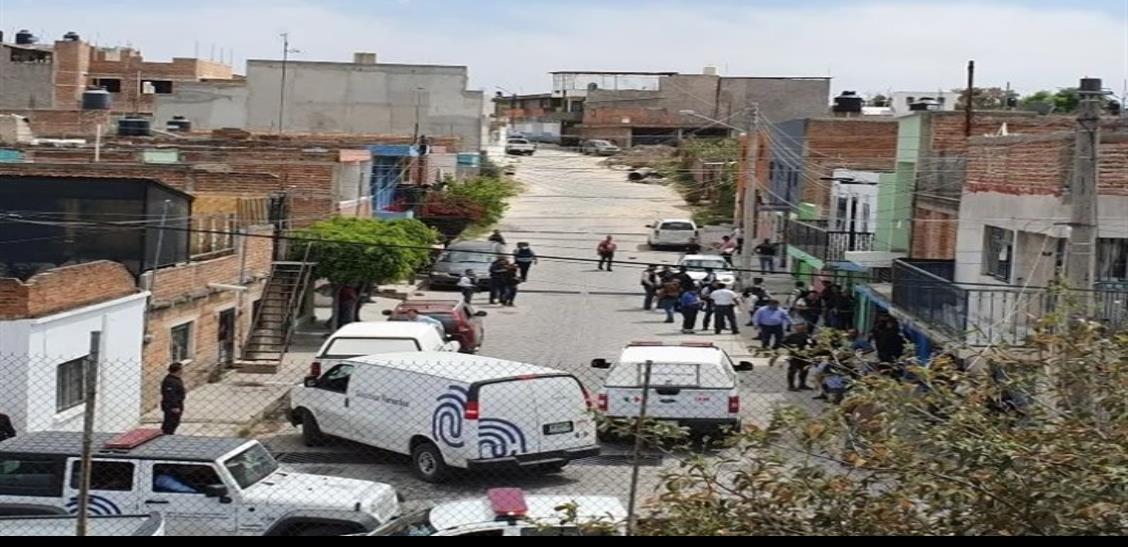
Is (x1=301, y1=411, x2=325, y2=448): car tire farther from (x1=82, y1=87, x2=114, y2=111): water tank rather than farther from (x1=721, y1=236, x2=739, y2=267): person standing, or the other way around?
(x1=82, y1=87, x2=114, y2=111): water tank

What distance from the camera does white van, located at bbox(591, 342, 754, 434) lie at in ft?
52.1

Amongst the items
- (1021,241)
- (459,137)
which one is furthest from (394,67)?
(1021,241)

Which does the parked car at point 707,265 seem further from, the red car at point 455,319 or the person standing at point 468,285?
the red car at point 455,319

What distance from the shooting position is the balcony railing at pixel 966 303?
15.3 metres

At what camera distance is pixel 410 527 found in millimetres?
10508

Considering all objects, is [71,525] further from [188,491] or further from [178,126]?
[178,126]

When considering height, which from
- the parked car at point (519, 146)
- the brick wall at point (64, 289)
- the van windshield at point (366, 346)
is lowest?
the van windshield at point (366, 346)

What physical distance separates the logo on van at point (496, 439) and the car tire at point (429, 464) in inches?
16.0

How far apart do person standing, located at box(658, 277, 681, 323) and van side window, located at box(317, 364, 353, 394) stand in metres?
13.3

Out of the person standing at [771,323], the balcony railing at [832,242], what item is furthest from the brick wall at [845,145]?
the person standing at [771,323]

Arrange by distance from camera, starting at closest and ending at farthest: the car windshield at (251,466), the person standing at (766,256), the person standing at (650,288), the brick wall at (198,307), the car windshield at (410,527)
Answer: the car windshield at (410,527)
the car windshield at (251,466)
the brick wall at (198,307)
the person standing at (650,288)
the person standing at (766,256)

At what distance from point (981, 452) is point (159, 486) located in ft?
24.6

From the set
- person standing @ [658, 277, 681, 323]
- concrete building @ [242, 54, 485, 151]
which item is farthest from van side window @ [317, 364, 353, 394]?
concrete building @ [242, 54, 485, 151]

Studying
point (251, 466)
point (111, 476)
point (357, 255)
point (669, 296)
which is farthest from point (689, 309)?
point (111, 476)
